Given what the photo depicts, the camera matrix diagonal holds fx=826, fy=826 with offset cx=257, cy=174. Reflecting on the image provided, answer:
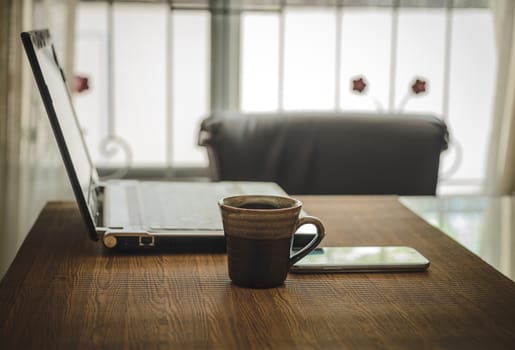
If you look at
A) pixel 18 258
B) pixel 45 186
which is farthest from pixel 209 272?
pixel 45 186

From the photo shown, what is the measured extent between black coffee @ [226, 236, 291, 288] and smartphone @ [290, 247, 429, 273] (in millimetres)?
79

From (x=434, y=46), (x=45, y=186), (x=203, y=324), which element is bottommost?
(x=45, y=186)

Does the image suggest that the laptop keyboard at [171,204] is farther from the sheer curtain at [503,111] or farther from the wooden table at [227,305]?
the sheer curtain at [503,111]

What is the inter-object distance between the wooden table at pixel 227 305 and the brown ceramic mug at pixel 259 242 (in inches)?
0.7

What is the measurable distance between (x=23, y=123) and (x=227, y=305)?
7.62ft

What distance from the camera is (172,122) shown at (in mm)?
3348

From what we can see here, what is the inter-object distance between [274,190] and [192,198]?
183 millimetres

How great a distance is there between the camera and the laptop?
1054mm

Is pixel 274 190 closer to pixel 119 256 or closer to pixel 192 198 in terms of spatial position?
pixel 192 198

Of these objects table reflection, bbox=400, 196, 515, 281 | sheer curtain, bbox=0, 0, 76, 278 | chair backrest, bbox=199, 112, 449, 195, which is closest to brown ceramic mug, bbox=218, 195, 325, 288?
table reflection, bbox=400, 196, 515, 281

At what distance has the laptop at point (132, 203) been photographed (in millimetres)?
1054

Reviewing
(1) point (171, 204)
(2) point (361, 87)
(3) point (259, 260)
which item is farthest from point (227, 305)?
(2) point (361, 87)

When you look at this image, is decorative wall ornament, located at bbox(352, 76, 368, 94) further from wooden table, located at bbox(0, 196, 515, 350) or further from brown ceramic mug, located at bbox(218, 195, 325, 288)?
brown ceramic mug, located at bbox(218, 195, 325, 288)

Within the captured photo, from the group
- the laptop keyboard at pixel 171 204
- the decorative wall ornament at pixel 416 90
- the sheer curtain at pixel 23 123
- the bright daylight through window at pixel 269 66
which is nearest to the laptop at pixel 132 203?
the laptop keyboard at pixel 171 204
